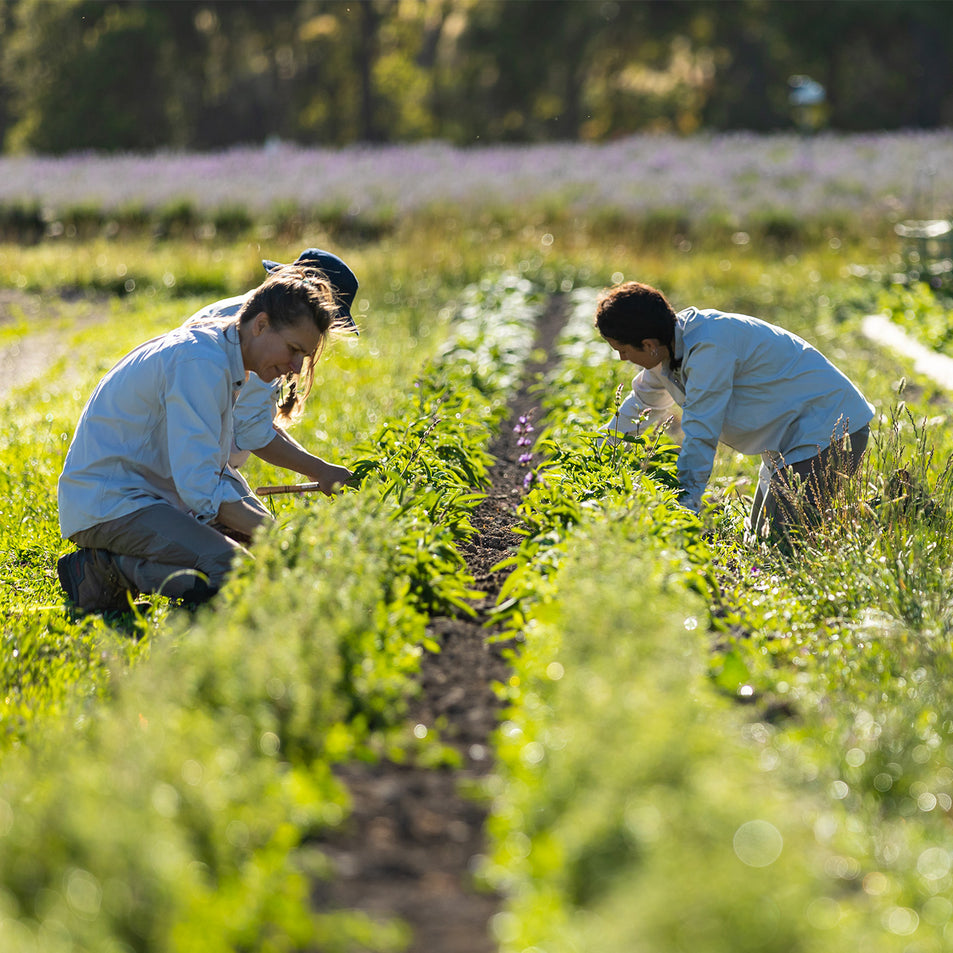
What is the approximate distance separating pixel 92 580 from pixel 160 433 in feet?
2.14

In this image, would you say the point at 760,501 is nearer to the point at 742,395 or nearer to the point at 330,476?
the point at 742,395

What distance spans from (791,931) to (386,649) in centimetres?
154

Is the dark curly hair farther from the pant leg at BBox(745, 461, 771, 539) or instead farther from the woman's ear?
the woman's ear

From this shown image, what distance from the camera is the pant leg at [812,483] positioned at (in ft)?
13.6

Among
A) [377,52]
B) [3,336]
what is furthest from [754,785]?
[377,52]

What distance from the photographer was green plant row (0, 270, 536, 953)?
182 cm

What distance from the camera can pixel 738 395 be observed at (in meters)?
4.91

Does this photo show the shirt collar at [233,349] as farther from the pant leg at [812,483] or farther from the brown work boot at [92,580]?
the pant leg at [812,483]

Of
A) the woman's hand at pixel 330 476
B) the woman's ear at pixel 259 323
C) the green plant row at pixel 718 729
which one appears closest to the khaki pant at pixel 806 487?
the green plant row at pixel 718 729

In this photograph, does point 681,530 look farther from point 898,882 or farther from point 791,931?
point 791,931

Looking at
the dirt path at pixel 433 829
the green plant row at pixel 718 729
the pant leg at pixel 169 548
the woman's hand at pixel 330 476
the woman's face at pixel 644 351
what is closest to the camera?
the green plant row at pixel 718 729

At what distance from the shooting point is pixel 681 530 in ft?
12.4

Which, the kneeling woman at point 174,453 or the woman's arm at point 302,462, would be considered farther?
the woman's arm at point 302,462

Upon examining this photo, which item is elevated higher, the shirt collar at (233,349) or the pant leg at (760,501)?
the shirt collar at (233,349)
